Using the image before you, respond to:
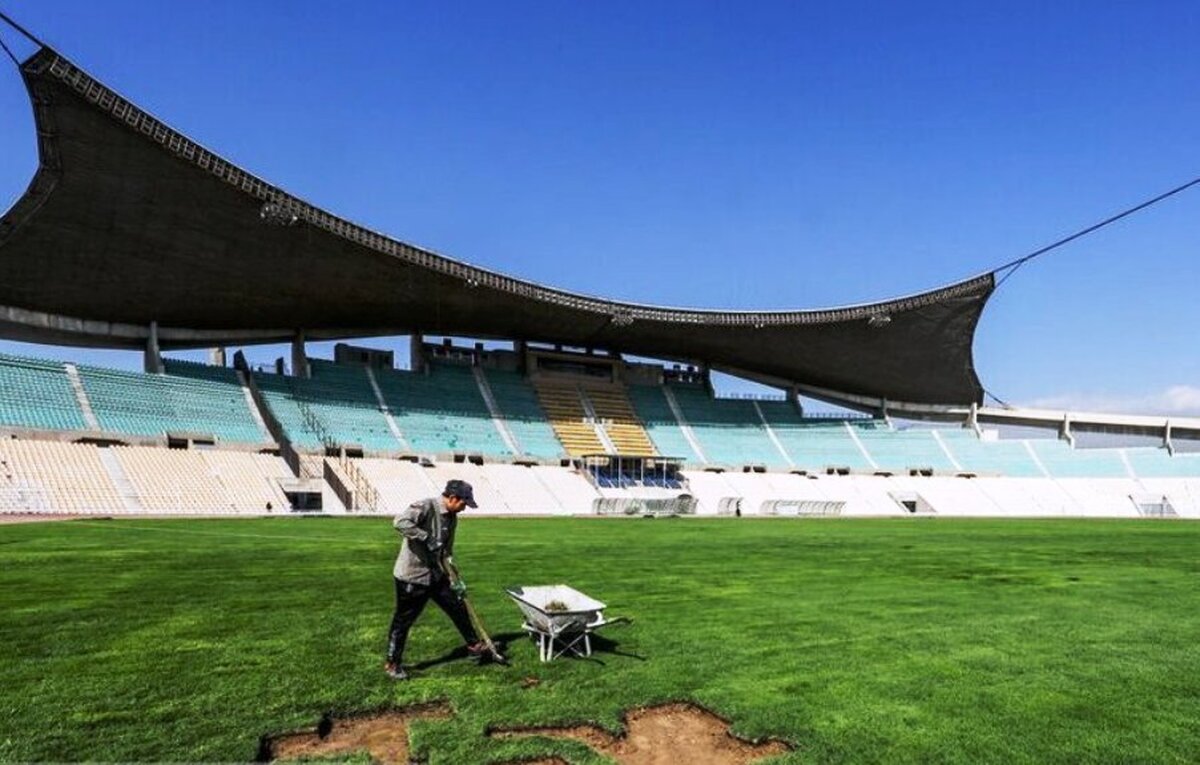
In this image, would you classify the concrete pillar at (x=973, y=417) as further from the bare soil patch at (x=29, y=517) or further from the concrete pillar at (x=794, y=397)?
the bare soil patch at (x=29, y=517)

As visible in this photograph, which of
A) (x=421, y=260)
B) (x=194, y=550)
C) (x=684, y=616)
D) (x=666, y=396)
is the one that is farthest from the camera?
(x=666, y=396)

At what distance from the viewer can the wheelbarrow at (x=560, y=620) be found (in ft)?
21.7

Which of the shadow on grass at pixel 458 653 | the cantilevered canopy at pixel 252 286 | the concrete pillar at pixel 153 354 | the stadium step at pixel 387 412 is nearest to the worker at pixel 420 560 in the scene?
the shadow on grass at pixel 458 653

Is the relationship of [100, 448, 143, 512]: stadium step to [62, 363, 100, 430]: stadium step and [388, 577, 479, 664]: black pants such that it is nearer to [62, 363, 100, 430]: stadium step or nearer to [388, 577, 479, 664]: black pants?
[62, 363, 100, 430]: stadium step

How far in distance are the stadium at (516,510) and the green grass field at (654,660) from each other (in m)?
0.05

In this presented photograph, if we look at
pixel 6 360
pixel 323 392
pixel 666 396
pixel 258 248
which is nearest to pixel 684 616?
pixel 258 248

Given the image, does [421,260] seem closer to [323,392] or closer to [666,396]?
[323,392]

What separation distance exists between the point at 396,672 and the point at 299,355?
4495 centimetres

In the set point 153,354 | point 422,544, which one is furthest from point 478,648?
point 153,354

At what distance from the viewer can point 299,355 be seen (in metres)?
47.8

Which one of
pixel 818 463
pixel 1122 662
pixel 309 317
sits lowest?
pixel 1122 662

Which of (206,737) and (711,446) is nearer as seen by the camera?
(206,737)

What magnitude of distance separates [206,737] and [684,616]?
534 centimetres

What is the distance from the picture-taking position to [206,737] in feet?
16.1
